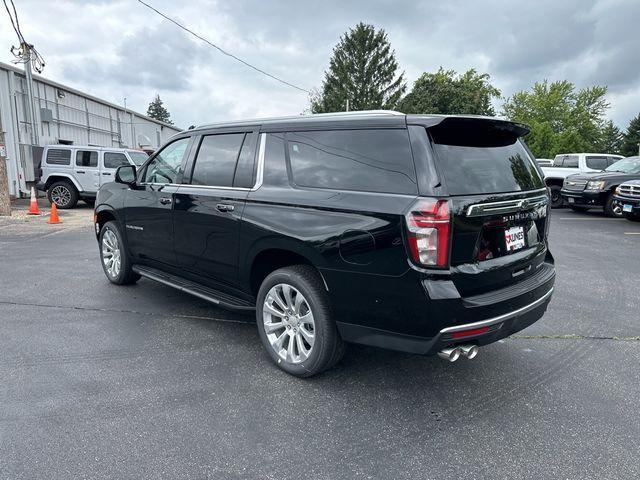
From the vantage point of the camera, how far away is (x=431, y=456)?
2486 millimetres

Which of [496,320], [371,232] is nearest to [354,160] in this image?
[371,232]

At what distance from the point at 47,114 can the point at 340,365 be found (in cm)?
1927

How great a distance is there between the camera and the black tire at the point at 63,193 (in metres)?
14.4

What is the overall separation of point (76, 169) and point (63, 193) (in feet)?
3.16

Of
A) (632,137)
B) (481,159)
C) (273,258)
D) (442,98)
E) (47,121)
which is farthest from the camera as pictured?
(632,137)

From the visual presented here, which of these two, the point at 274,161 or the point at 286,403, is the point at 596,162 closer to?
the point at 274,161

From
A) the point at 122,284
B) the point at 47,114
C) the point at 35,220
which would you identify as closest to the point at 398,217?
the point at 122,284

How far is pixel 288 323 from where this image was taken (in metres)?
3.36

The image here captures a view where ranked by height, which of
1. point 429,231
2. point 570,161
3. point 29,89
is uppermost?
point 29,89

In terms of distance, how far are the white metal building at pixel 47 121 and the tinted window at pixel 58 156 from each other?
154 cm

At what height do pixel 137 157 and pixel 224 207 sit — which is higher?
pixel 137 157

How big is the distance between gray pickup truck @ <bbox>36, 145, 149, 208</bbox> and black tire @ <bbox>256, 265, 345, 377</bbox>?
12.6 metres

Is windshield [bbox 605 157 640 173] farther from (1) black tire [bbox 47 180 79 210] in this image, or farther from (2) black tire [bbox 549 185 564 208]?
(1) black tire [bbox 47 180 79 210]

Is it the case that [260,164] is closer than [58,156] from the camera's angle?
Yes
